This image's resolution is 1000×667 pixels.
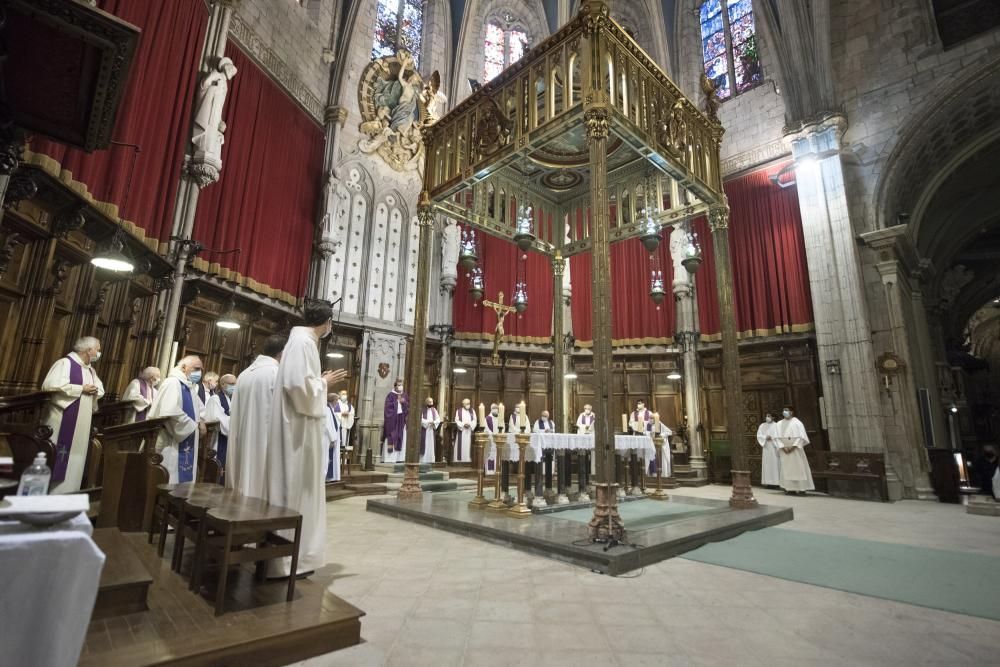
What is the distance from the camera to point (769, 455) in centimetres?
1012

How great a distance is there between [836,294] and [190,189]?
12.2 meters

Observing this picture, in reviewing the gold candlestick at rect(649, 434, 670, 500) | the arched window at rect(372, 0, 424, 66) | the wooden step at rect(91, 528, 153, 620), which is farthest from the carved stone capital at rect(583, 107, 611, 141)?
the arched window at rect(372, 0, 424, 66)

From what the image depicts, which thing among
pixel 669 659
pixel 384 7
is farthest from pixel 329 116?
pixel 669 659

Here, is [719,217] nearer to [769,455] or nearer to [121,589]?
[769,455]

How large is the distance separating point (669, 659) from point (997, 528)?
20.9ft

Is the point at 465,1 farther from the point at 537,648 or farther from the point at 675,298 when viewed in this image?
the point at 537,648

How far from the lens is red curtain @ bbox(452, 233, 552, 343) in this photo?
43.3 ft

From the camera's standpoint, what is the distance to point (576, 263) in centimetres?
1421

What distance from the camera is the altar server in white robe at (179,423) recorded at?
4723 millimetres

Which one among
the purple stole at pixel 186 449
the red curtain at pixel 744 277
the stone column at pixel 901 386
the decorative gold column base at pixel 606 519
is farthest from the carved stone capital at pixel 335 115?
the stone column at pixel 901 386

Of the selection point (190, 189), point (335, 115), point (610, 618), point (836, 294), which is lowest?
point (610, 618)

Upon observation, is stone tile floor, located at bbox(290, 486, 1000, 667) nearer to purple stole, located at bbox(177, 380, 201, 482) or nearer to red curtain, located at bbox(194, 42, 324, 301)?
purple stole, located at bbox(177, 380, 201, 482)

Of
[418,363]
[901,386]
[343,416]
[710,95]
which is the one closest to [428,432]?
[343,416]

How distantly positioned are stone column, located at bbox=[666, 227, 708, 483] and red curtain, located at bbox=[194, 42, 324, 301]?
9302 millimetres
